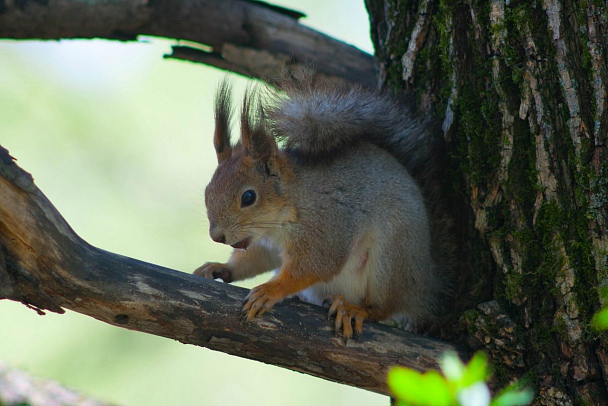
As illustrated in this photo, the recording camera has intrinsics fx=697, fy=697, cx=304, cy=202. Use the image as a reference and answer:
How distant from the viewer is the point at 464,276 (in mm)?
1985

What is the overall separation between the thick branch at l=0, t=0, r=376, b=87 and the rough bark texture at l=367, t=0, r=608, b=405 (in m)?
0.68

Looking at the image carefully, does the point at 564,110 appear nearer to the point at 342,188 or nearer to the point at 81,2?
the point at 342,188

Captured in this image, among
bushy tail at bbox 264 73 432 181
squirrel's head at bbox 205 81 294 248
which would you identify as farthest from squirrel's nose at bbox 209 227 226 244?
bushy tail at bbox 264 73 432 181

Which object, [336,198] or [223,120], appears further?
[223,120]

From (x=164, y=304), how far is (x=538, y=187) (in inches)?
36.9

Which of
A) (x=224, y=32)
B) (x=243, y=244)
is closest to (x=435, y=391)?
(x=243, y=244)

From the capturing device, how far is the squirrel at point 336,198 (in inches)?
77.8

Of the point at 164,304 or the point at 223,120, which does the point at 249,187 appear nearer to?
the point at 223,120

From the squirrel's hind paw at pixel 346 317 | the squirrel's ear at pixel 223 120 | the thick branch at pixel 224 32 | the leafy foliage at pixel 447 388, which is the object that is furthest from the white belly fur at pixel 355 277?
the leafy foliage at pixel 447 388

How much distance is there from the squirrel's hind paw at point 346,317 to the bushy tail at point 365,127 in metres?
0.39

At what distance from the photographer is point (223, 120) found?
218 centimetres

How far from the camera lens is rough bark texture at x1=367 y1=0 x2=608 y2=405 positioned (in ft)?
5.32

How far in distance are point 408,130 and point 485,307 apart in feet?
1.93

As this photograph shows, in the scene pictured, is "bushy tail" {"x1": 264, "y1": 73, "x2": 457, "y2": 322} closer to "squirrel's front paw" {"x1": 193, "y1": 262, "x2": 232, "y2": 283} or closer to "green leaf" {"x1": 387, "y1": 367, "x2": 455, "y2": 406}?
"squirrel's front paw" {"x1": 193, "y1": 262, "x2": 232, "y2": 283}
